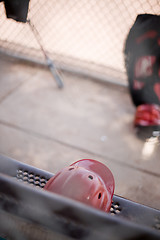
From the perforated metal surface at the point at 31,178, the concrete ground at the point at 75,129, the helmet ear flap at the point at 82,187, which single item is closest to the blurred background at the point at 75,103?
the concrete ground at the point at 75,129

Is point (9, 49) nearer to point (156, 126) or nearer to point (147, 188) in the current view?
point (156, 126)

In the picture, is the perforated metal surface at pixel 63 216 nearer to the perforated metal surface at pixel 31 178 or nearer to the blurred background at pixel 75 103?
the perforated metal surface at pixel 31 178

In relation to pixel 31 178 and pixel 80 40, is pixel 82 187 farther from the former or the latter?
pixel 80 40

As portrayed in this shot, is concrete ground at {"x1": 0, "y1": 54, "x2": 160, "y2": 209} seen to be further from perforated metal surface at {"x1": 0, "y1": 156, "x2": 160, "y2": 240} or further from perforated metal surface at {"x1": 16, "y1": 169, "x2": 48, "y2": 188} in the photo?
perforated metal surface at {"x1": 0, "y1": 156, "x2": 160, "y2": 240}

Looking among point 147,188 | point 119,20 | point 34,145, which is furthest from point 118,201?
point 119,20

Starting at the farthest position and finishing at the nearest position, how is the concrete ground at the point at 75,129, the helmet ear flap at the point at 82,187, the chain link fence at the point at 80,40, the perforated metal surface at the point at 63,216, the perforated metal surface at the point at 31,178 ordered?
the chain link fence at the point at 80,40 → the concrete ground at the point at 75,129 → the perforated metal surface at the point at 31,178 → the helmet ear flap at the point at 82,187 → the perforated metal surface at the point at 63,216

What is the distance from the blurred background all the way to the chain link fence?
16mm

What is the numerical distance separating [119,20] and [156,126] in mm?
2658

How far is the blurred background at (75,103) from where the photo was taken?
222 cm

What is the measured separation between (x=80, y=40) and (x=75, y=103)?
62.4 inches

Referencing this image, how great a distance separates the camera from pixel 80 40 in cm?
403

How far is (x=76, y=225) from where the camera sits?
2.04 feet

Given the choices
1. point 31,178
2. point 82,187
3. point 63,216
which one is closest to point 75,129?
point 31,178

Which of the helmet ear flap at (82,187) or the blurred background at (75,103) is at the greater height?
the helmet ear flap at (82,187)
